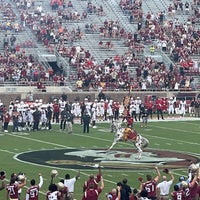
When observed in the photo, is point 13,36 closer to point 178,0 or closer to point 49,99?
point 49,99

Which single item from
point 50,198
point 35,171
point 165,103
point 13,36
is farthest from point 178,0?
point 50,198

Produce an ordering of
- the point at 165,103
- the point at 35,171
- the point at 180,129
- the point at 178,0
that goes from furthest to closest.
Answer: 1. the point at 178,0
2. the point at 165,103
3. the point at 180,129
4. the point at 35,171

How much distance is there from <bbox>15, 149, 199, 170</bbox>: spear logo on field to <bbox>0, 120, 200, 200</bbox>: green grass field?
13 centimetres

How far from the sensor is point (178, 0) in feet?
190

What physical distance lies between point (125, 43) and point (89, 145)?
2060 cm

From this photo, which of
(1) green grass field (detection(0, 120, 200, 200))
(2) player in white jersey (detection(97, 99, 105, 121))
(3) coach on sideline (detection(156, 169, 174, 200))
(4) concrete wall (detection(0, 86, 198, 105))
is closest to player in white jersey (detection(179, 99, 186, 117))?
(1) green grass field (detection(0, 120, 200, 200))

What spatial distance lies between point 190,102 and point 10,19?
12.3 m

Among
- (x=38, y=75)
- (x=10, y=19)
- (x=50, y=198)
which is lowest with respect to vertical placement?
(x=50, y=198)

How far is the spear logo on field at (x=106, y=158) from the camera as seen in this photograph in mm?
28000

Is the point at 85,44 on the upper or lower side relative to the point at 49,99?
upper

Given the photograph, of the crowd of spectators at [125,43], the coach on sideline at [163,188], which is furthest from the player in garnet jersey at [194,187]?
the crowd of spectators at [125,43]

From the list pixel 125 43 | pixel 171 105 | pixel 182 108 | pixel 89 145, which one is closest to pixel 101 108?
pixel 171 105

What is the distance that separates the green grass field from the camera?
25797mm

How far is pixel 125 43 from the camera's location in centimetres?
5231
